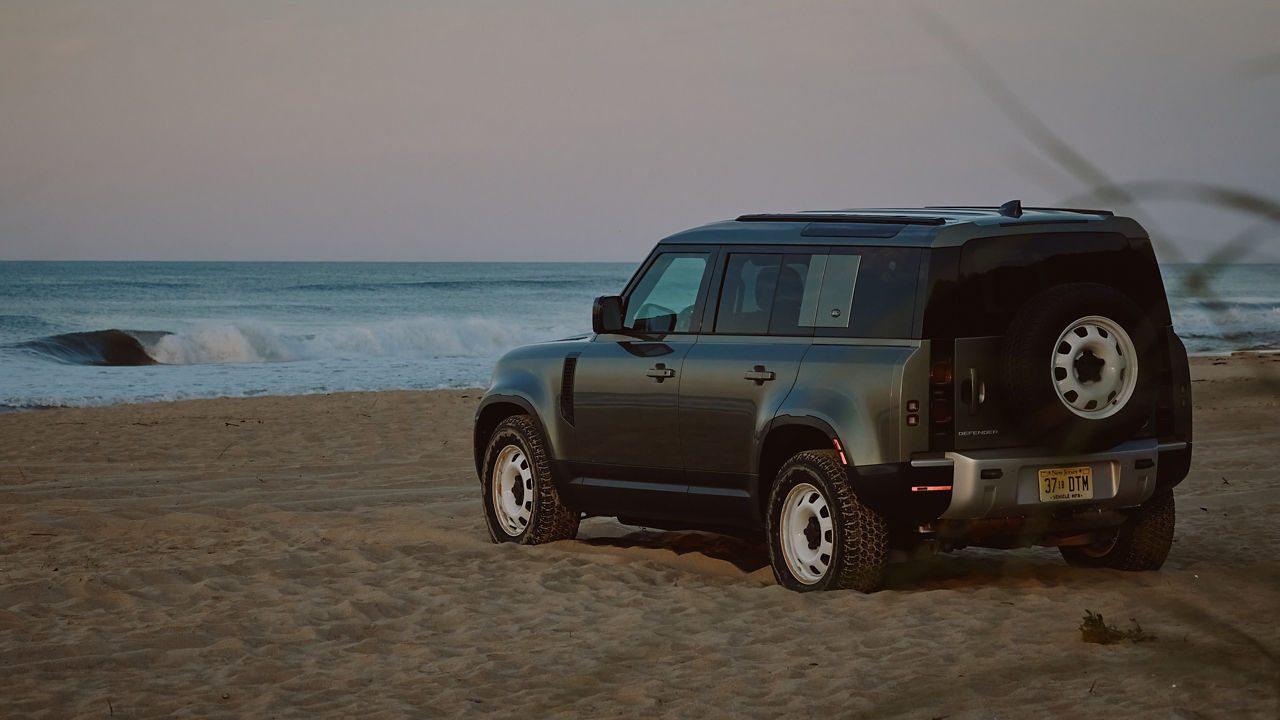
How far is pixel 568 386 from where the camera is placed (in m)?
9.07

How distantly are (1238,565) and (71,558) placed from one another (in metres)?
7.05

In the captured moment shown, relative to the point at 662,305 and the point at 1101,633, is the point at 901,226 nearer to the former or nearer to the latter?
the point at 662,305

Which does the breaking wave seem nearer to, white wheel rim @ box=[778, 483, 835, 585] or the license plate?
white wheel rim @ box=[778, 483, 835, 585]

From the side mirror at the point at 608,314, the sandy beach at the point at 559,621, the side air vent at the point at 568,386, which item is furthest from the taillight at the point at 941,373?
the side air vent at the point at 568,386

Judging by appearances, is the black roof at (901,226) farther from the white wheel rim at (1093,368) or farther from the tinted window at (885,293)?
the white wheel rim at (1093,368)

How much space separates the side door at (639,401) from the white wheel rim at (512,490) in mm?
510

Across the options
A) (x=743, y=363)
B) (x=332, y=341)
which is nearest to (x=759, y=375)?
(x=743, y=363)

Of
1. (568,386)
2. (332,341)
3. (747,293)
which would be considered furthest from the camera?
(332,341)

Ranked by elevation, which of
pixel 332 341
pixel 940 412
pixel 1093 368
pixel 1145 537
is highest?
pixel 1093 368

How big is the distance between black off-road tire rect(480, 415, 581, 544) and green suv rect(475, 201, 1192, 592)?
274 millimetres

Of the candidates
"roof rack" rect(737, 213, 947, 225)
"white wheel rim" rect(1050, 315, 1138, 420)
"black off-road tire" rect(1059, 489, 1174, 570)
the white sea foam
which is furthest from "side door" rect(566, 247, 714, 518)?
the white sea foam

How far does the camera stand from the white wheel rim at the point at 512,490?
31.1 feet

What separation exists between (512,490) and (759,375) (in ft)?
8.25

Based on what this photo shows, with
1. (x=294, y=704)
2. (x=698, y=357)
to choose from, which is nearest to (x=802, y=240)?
(x=698, y=357)
